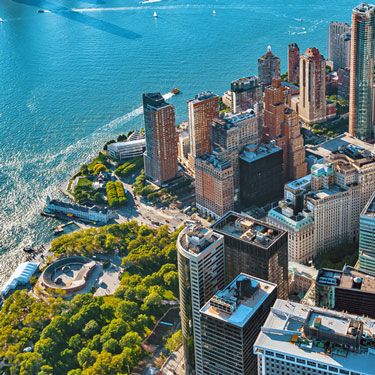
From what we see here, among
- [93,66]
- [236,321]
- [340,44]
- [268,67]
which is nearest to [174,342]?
[236,321]

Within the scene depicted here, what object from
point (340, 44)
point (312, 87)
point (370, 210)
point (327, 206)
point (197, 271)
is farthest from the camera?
point (340, 44)

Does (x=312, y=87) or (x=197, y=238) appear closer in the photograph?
(x=197, y=238)

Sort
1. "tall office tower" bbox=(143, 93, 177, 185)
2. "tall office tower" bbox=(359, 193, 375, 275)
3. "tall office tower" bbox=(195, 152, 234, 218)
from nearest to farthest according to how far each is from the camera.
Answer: "tall office tower" bbox=(359, 193, 375, 275)
"tall office tower" bbox=(195, 152, 234, 218)
"tall office tower" bbox=(143, 93, 177, 185)

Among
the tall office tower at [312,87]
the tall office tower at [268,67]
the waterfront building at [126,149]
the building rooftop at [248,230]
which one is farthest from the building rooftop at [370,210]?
the tall office tower at [268,67]

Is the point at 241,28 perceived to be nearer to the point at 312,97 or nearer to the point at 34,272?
the point at 312,97

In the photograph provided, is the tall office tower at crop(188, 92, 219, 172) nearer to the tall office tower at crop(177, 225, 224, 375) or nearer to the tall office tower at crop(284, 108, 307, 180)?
the tall office tower at crop(284, 108, 307, 180)

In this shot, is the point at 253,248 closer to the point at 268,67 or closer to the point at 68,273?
the point at 68,273

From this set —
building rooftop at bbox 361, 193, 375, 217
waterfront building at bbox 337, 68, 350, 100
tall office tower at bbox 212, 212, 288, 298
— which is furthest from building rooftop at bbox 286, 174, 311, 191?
waterfront building at bbox 337, 68, 350, 100
